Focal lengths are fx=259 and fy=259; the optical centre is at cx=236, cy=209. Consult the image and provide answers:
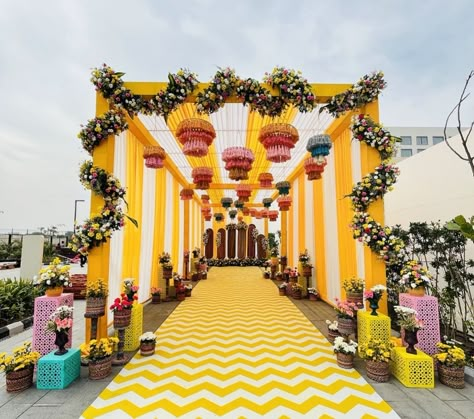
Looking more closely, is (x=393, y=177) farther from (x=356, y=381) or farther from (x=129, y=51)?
(x=129, y=51)

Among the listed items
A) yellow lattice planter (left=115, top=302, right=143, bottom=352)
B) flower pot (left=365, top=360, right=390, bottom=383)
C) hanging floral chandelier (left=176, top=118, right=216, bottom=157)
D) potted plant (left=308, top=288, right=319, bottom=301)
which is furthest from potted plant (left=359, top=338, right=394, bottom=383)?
potted plant (left=308, top=288, right=319, bottom=301)

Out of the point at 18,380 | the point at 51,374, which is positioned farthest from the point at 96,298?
the point at 18,380

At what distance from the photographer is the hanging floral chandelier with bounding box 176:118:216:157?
3.39m

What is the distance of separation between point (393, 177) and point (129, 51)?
4.20 meters

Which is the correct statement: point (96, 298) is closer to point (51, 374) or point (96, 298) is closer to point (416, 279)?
point (51, 374)

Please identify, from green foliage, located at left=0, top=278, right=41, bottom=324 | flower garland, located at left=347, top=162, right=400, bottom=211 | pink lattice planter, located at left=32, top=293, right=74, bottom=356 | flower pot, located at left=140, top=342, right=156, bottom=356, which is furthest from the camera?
green foliage, located at left=0, top=278, right=41, bottom=324

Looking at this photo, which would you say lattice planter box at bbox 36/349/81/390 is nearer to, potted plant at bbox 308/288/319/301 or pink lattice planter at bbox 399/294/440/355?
pink lattice planter at bbox 399/294/440/355

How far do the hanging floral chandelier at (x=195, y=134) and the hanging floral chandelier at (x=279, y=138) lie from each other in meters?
0.76

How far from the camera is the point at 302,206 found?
27.4ft

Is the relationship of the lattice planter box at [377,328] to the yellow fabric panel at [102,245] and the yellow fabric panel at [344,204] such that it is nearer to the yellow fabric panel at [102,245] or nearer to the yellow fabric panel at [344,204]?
the yellow fabric panel at [344,204]

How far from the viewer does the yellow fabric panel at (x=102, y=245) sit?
352 centimetres

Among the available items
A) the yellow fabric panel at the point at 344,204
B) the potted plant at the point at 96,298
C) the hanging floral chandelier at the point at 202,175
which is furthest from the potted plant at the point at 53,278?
the yellow fabric panel at the point at 344,204

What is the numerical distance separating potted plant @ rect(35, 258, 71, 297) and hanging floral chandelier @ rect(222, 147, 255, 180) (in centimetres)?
264

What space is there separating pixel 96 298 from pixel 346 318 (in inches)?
126
